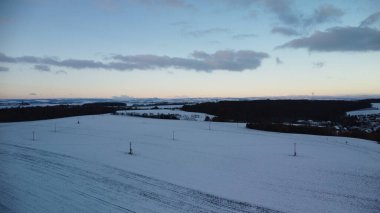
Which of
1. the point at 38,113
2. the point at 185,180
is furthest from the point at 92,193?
the point at 38,113

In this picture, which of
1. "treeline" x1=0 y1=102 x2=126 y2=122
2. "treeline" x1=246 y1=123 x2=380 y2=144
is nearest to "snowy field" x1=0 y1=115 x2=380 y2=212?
"treeline" x1=246 y1=123 x2=380 y2=144

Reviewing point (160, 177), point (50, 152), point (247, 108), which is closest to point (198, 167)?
point (160, 177)

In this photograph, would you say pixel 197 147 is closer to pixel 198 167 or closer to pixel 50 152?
pixel 198 167

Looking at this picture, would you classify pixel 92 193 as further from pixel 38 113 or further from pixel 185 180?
pixel 38 113

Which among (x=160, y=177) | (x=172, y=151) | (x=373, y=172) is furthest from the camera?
(x=172, y=151)

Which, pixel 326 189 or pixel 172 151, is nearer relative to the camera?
pixel 326 189

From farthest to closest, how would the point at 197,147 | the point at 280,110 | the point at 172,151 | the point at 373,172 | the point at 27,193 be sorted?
the point at 280,110
the point at 197,147
the point at 172,151
the point at 373,172
the point at 27,193
